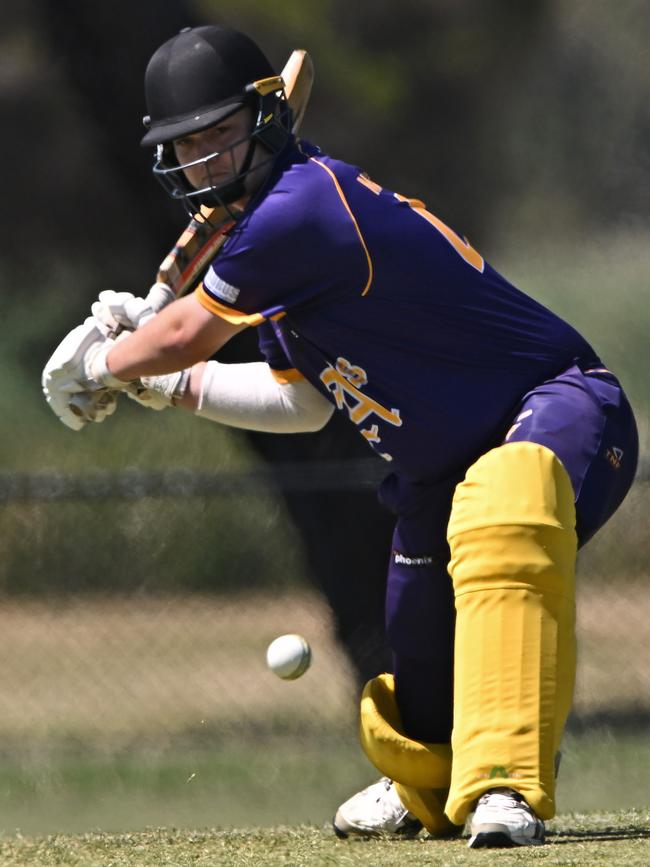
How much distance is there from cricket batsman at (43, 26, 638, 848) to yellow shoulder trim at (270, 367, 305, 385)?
0.56ft

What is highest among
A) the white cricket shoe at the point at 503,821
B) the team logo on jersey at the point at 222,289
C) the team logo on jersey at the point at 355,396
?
the team logo on jersey at the point at 222,289

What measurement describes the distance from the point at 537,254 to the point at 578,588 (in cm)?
131

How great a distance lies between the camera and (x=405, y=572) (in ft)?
10.3

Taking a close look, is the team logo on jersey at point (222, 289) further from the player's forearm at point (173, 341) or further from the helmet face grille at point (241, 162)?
the helmet face grille at point (241, 162)

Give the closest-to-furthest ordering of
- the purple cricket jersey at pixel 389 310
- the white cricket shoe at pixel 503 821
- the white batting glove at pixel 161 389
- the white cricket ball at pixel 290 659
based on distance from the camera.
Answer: the white cricket shoe at pixel 503 821 → the purple cricket jersey at pixel 389 310 → the white batting glove at pixel 161 389 → the white cricket ball at pixel 290 659

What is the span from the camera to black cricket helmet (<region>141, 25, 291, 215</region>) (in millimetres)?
2893

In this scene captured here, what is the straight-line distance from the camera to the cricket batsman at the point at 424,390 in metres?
2.62

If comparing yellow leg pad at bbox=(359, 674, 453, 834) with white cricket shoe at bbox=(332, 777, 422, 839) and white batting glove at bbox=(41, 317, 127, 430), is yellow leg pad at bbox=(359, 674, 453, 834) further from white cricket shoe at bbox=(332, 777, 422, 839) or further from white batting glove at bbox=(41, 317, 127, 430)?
white batting glove at bbox=(41, 317, 127, 430)

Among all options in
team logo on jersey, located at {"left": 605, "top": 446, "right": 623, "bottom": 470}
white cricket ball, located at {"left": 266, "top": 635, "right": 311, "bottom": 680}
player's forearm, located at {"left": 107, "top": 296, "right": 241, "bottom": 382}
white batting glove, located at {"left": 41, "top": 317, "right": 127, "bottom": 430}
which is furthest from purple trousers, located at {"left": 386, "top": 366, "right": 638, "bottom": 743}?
white batting glove, located at {"left": 41, "top": 317, "right": 127, "bottom": 430}

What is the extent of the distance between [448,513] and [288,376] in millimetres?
453

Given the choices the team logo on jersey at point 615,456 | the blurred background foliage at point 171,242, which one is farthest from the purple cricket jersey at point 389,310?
the blurred background foliage at point 171,242

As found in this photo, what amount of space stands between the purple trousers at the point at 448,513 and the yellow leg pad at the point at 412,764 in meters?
0.05

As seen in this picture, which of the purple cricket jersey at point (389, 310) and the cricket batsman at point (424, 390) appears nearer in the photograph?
the cricket batsman at point (424, 390)

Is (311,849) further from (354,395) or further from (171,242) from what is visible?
(171,242)
